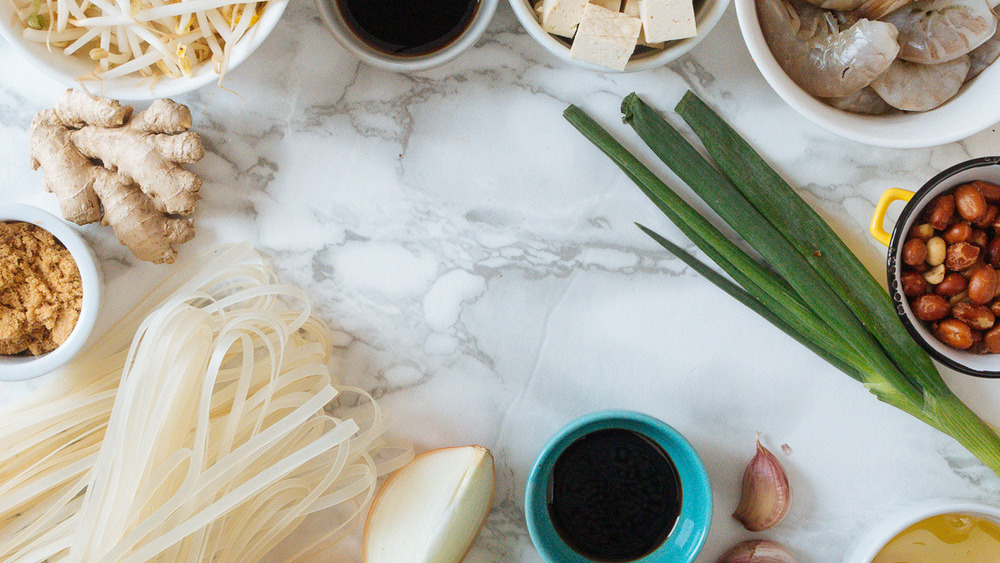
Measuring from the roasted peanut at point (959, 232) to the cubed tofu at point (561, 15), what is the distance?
0.60m

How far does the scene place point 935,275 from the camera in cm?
96

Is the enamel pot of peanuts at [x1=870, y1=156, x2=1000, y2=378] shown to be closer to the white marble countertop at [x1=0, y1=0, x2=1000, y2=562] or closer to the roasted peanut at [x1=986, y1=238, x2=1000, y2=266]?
the roasted peanut at [x1=986, y1=238, x2=1000, y2=266]

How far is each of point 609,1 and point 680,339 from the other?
1.69ft

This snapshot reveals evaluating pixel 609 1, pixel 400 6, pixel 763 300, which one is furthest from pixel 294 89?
pixel 763 300

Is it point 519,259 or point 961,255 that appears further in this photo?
point 519,259

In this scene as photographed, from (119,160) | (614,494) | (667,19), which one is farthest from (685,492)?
(119,160)

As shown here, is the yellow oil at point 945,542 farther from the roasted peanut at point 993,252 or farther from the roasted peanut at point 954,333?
the roasted peanut at point 993,252

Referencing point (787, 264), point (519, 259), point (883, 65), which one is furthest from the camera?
point (519, 259)

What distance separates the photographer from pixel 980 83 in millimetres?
927

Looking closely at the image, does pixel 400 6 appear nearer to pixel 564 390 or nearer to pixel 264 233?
pixel 264 233

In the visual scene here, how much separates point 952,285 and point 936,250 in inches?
2.1

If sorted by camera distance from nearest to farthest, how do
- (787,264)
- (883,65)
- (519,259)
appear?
(883,65)
(787,264)
(519,259)

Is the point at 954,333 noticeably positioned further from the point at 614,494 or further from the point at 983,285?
the point at 614,494

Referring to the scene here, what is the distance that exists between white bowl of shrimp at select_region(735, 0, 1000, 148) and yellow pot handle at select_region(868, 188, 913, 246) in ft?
0.25
